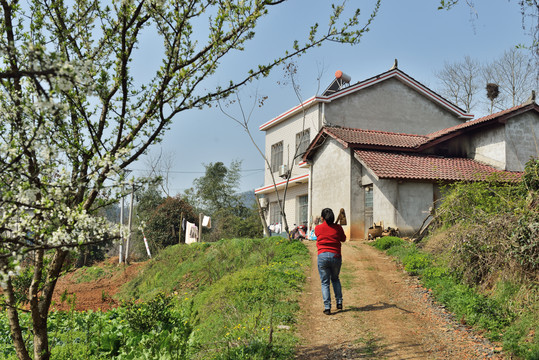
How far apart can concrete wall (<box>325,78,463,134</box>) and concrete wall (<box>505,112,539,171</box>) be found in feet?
20.1

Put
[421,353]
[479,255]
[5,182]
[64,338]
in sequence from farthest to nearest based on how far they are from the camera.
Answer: [479,255]
[64,338]
[421,353]
[5,182]

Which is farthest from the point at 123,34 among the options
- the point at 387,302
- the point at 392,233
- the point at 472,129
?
the point at 472,129

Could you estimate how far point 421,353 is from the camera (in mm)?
6906

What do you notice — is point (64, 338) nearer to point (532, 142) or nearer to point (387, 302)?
point (387, 302)

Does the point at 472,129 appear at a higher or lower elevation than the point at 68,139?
higher

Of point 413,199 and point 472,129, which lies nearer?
point 413,199

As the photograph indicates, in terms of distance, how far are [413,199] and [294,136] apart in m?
9.92

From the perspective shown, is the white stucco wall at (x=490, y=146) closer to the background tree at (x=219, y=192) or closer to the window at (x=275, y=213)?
the window at (x=275, y=213)

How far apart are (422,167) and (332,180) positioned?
4.08m

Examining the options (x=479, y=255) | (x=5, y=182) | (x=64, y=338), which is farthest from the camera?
(x=479, y=255)

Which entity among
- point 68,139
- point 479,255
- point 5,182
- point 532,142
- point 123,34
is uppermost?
point 532,142

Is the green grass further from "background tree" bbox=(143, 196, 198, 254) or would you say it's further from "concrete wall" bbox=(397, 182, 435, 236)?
"background tree" bbox=(143, 196, 198, 254)

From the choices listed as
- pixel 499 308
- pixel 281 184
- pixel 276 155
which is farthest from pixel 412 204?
pixel 276 155

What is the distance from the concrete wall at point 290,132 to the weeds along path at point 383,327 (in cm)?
1382
